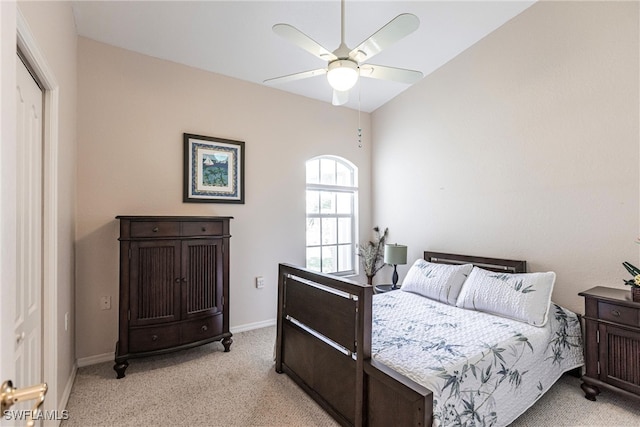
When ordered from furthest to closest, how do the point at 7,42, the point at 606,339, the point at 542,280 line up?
the point at 542,280
the point at 606,339
the point at 7,42

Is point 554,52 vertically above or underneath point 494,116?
above

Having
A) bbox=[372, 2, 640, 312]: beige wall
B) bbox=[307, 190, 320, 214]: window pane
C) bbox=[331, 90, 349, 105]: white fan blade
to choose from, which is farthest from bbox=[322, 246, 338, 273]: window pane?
bbox=[331, 90, 349, 105]: white fan blade

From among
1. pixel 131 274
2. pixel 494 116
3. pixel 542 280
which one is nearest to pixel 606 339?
pixel 542 280

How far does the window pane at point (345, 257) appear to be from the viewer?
461 centimetres

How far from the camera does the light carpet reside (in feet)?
6.86

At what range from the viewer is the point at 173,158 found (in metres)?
3.29

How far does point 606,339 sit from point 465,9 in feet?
9.66

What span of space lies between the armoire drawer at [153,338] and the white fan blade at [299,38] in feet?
8.33

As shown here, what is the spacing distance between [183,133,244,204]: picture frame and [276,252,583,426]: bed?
1.30 metres

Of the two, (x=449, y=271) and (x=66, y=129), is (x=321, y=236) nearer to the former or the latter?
(x=449, y=271)

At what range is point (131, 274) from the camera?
8.77ft

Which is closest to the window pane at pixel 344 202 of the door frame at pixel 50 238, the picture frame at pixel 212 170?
the picture frame at pixel 212 170

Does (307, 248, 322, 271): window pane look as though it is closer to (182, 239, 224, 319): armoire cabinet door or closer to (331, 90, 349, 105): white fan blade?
(182, 239, 224, 319): armoire cabinet door

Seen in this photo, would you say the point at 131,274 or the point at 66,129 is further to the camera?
the point at 131,274
